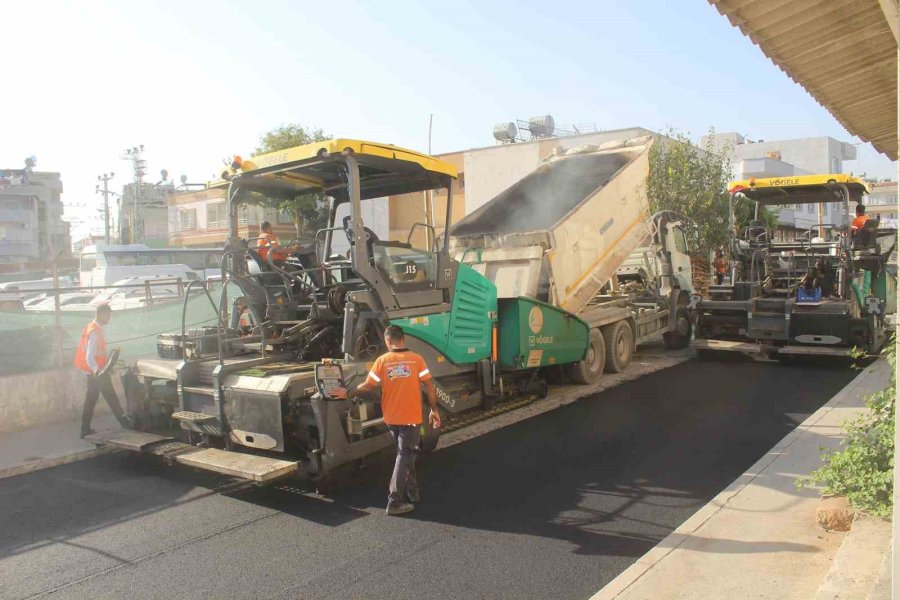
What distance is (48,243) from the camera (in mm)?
60812

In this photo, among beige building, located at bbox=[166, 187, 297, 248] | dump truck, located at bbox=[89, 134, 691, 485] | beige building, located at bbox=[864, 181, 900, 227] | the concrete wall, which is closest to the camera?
dump truck, located at bbox=[89, 134, 691, 485]

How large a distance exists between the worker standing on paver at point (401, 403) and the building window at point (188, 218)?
36.7 metres

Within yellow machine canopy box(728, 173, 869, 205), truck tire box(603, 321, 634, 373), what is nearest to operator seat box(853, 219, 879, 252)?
yellow machine canopy box(728, 173, 869, 205)

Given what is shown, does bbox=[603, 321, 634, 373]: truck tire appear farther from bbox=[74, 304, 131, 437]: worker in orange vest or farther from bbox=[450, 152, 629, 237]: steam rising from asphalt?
bbox=[74, 304, 131, 437]: worker in orange vest

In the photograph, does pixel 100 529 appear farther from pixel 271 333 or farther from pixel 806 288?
pixel 806 288

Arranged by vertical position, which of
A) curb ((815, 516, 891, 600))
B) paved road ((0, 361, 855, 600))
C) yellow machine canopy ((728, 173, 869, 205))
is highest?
yellow machine canopy ((728, 173, 869, 205))

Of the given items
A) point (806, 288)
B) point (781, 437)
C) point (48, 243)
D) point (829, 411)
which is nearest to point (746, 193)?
point (806, 288)

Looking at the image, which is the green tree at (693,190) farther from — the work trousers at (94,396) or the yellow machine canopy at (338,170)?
the work trousers at (94,396)

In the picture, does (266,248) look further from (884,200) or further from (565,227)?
(884,200)

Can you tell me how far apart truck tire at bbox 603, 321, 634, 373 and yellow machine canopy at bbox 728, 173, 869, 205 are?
3.54 metres

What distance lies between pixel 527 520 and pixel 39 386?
21.4 ft

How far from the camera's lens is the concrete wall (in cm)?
823

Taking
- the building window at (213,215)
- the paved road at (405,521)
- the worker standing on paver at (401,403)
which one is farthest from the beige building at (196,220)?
the worker standing on paver at (401,403)

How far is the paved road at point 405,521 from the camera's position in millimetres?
4223
